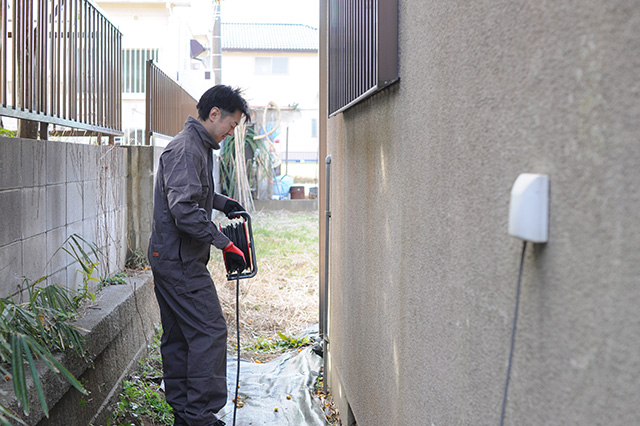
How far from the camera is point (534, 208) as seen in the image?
1.15 m

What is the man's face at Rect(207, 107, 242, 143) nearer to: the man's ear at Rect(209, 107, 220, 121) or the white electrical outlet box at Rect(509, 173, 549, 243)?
the man's ear at Rect(209, 107, 220, 121)

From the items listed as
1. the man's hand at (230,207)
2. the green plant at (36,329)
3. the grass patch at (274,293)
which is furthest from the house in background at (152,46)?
the green plant at (36,329)

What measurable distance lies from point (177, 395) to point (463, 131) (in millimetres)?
3002

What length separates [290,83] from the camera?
37188mm

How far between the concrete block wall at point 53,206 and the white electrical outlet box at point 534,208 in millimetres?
2605

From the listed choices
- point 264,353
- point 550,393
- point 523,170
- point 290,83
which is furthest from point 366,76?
point 290,83

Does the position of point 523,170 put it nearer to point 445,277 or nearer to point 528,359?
point 528,359

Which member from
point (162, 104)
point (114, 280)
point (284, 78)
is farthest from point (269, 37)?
point (114, 280)

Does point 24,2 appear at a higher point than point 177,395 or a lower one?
higher

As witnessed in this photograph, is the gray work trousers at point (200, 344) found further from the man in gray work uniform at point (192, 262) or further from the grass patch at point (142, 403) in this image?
the grass patch at point (142, 403)

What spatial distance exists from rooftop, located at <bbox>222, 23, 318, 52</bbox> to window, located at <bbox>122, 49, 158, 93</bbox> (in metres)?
21.6

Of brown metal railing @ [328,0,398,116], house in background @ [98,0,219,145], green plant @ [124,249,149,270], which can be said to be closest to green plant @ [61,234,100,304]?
green plant @ [124,249,149,270]

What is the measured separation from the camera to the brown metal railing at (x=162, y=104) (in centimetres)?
708

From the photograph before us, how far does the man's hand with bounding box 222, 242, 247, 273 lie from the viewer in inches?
156
